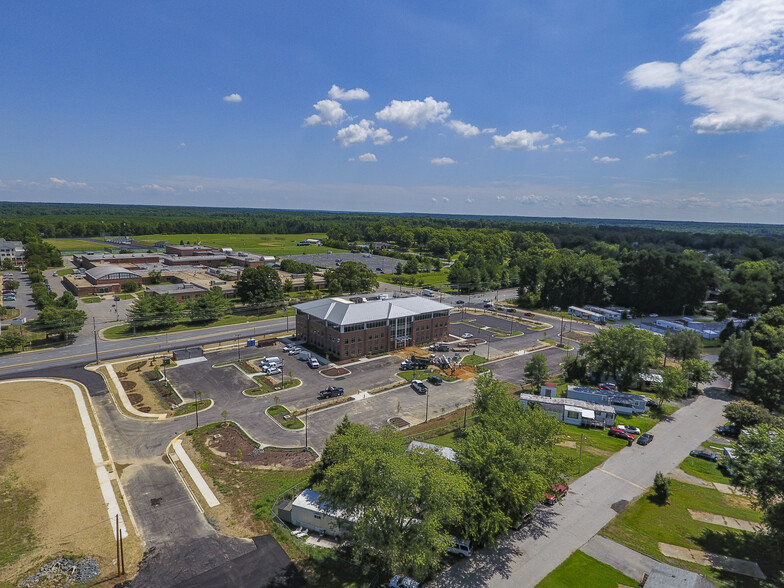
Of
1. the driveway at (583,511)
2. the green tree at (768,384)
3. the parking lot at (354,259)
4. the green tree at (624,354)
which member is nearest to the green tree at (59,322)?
the driveway at (583,511)

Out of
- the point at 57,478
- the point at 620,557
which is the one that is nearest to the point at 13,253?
the point at 57,478

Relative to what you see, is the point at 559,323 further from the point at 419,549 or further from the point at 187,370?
the point at 419,549

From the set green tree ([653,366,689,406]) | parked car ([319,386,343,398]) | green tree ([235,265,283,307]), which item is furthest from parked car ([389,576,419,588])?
green tree ([235,265,283,307])

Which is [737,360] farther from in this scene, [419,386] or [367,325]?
[367,325]

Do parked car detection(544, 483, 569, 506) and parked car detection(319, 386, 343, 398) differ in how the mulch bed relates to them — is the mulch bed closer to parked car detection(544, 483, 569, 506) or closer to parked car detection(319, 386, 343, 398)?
parked car detection(319, 386, 343, 398)

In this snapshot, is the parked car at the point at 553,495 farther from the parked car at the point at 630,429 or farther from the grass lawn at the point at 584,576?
the parked car at the point at 630,429

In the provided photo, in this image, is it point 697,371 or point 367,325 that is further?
point 367,325
